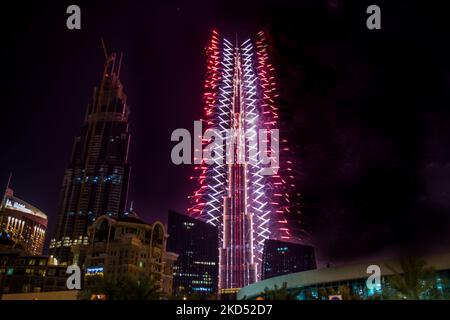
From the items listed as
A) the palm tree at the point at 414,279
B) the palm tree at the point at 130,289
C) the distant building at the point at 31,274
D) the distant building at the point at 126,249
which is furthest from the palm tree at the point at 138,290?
the distant building at the point at 31,274

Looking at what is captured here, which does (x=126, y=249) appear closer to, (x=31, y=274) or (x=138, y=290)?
(x=31, y=274)

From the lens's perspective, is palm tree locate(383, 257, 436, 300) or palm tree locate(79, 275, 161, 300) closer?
palm tree locate(383, 257, 436, 300)

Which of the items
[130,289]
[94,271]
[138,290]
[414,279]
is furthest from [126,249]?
[414,279]

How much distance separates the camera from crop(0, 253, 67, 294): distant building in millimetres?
107938

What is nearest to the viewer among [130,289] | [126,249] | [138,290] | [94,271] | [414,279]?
[414,279]

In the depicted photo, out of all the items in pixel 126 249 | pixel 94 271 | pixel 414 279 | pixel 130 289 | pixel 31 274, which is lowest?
pixel 130 289

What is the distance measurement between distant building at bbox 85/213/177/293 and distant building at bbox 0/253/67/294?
958cm

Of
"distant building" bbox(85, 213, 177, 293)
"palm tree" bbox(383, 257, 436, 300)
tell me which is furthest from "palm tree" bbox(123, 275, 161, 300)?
"distant building" bbox(85, 213, 177, 293)

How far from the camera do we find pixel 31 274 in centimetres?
10919

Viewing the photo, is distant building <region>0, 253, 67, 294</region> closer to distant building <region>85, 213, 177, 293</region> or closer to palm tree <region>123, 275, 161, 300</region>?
distant building <region>85, 213, 177, 293</region>

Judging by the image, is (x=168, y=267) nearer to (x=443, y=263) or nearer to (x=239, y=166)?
(x=239, y=166)

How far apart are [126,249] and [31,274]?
1079 inches

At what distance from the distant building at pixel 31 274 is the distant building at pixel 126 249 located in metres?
9.58
